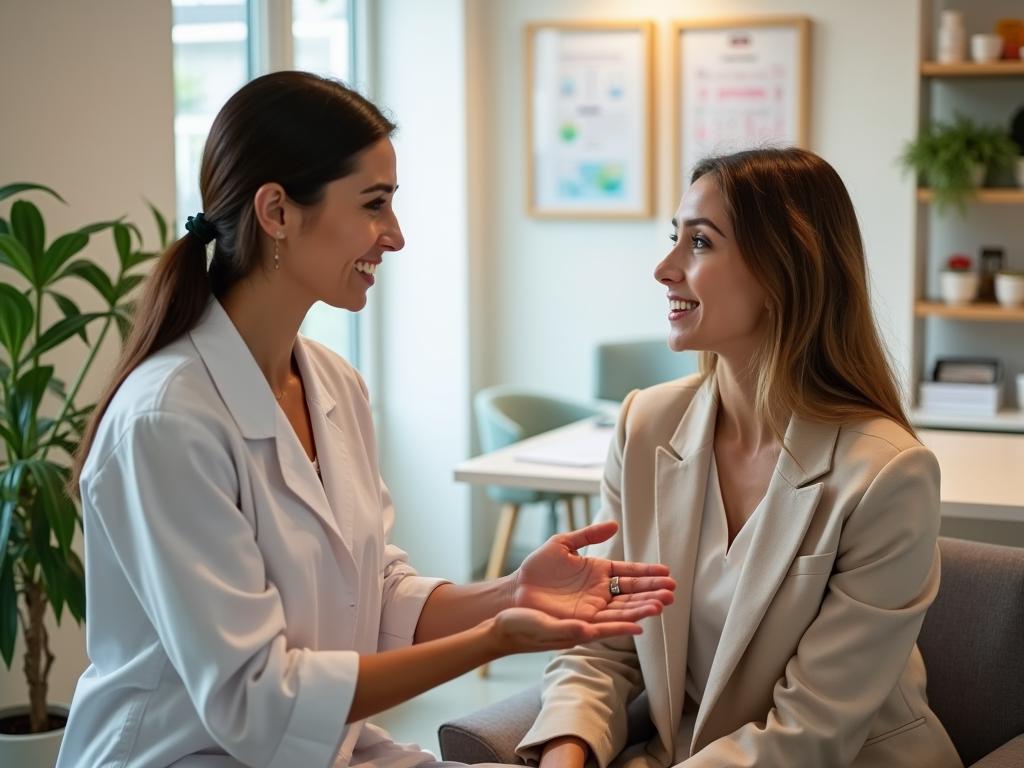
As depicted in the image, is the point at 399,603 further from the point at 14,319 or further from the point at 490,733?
the point at 14,319

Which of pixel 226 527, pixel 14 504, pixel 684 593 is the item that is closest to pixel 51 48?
pixel 14 504

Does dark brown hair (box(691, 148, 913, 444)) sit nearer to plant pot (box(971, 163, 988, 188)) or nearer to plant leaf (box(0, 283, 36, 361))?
plant leaf (box(0, 283, 36, 361))

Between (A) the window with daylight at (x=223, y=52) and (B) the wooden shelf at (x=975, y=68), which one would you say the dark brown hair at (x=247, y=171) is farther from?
(B) the wooden shelf at (x=975, y=68)

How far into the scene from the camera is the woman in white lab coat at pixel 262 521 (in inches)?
54.6

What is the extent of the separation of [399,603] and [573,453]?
1490 millimetres

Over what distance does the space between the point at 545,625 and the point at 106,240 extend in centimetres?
187

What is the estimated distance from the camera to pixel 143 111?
2.93 meters

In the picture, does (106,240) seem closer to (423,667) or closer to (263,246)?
(263,246)

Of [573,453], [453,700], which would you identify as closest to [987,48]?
[573,453]

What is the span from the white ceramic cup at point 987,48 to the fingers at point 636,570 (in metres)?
3.16

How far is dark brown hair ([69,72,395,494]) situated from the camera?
1531mm

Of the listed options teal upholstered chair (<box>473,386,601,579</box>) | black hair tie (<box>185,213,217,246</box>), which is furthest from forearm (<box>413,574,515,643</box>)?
teal upholstered chair (<box>473,386,601,579</box>)

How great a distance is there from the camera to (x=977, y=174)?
4180 mm

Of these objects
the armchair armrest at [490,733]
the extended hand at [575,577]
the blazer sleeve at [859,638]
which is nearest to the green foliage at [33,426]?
the armchair armrest at [490,733]
